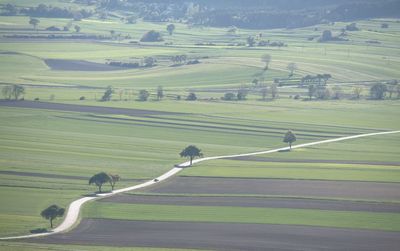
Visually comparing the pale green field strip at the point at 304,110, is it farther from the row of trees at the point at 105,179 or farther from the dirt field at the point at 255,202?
the dirt field at the point at 255,202

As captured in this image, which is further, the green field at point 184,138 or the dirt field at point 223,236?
the green field at point 184,138

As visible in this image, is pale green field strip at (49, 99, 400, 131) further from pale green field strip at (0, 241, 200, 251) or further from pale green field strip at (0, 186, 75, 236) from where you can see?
pale green field strip at (0, 241, 200, 251)

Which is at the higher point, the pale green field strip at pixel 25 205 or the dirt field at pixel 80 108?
the dirt field at pixel 80 108

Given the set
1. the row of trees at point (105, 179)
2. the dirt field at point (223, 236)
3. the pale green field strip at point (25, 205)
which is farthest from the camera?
the row of trees at point (105, 179)

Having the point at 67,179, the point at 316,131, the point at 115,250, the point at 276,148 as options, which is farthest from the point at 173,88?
the point at 115,250

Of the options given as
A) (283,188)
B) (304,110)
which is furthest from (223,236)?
(304,110)

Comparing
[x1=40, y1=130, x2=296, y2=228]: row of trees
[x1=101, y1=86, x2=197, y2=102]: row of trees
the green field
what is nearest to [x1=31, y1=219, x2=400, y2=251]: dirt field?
the green field

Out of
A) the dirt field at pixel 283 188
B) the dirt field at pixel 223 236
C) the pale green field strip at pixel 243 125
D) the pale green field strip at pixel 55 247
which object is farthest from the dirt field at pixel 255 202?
the pale green field strip at pixel 243 125
